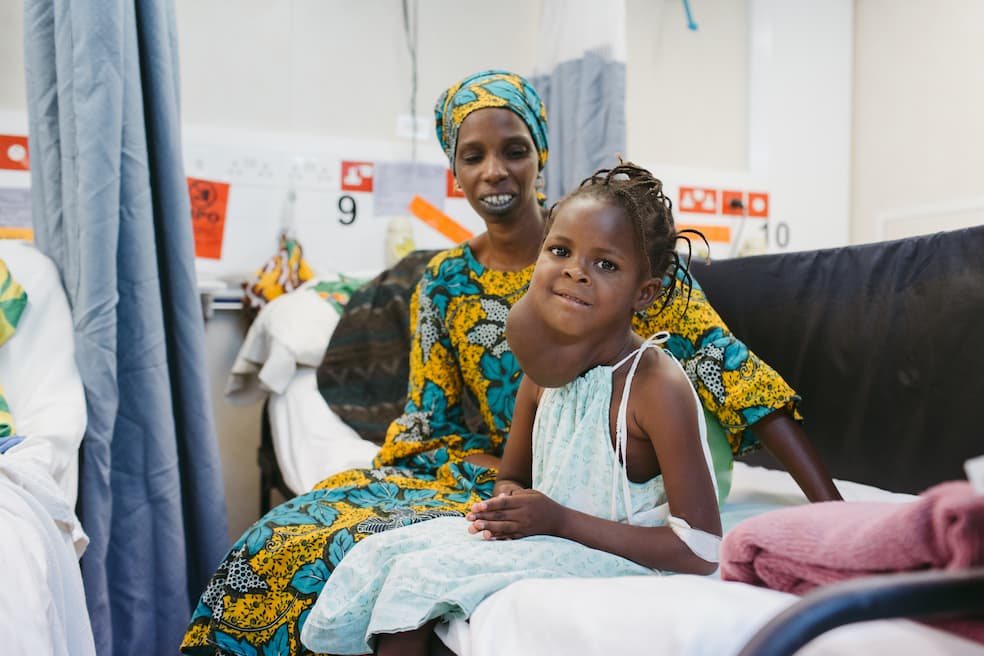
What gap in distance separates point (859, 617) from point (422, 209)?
285cm

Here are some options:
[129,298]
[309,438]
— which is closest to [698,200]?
[309,438]

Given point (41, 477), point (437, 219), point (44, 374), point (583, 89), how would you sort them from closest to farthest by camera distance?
point (41, 477) → point (44, 374) → point (583, 89) → point (437, 219)

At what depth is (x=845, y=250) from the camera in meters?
1.71

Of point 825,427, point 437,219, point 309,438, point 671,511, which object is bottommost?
point 309,438

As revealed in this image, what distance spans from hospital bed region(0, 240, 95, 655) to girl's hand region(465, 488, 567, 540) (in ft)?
2.13

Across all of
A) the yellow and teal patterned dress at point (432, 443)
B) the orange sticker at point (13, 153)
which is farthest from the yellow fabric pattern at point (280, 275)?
the yellow and teal patterned dress at point (432, 443)

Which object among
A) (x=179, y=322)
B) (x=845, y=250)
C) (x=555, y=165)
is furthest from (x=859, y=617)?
(x=555, y=165)

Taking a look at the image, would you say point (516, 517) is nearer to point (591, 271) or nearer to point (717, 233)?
point (591, 271)

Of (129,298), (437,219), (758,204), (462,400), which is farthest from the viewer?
(758,204)

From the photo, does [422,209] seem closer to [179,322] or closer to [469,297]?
[179,322]

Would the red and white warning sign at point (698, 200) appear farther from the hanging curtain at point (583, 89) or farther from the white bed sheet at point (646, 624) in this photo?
the white bed sheet at point (646, 624)

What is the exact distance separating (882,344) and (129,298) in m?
1.69

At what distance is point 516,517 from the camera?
1.03 metres

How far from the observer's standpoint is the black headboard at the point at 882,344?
146cm
